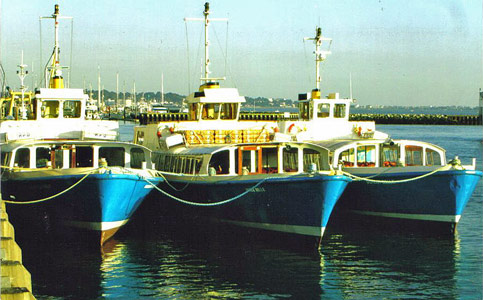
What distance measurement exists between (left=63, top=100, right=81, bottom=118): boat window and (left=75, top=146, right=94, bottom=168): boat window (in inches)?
192

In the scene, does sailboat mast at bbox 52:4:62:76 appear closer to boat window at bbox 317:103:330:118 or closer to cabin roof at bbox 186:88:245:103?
cabin roof at bbox 186:88:245:103

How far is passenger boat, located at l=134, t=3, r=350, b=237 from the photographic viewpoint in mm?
23062

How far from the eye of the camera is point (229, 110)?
3200cm

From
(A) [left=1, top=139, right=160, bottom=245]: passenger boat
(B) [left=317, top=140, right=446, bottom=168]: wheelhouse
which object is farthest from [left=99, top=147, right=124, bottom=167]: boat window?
(B) [left=317, top=140, right=446, bottom=168]: wheelhouse

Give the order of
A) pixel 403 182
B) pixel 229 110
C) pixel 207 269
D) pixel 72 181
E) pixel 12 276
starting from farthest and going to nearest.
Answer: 1. pixel 229 110
2. pixel 403 182
3. pixel 72 181
4. pixel 207 269
5. pixel 12 276

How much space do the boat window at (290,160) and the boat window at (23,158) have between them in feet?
31.4

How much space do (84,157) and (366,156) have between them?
449 inches

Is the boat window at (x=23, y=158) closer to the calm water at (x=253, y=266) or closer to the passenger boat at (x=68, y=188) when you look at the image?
the passenger boat at (x=68, y=188)

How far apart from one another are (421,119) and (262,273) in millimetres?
132699

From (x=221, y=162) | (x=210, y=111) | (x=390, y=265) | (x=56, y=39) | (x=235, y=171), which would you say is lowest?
(x=390, y=265)

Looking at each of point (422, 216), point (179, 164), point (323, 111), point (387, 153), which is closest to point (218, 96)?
point (179, 164)

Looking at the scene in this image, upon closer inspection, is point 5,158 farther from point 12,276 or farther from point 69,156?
point 12,276

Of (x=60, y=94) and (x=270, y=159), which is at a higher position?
(x=60, y=94)

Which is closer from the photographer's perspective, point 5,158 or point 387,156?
point 5,158
